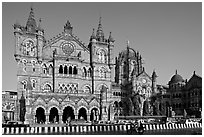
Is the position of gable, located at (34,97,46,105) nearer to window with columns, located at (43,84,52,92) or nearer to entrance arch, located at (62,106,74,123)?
entrance arch, located at (62,106,74,123)

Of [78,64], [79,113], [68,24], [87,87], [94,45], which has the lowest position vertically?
[79,113]

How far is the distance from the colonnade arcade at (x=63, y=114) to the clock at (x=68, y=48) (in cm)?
1260

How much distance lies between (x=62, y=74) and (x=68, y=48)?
18.5 feet

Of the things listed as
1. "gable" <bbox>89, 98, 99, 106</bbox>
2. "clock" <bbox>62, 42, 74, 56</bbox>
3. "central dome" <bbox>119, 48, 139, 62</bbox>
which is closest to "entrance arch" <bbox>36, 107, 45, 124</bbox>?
"gable" <bbox>89, 98, 99, 106</bbox>

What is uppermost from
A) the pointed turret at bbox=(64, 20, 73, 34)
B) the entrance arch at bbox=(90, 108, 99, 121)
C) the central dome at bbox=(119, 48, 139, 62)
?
the pointed turret at bbox=(64, 20, 73, 34)

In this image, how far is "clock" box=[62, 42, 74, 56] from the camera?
59.5 metres

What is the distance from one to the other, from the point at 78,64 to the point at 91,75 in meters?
3.70

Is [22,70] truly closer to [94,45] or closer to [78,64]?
[78,64]

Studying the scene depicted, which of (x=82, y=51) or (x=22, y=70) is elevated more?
(x=82, y=51)

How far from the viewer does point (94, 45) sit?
6194 cm

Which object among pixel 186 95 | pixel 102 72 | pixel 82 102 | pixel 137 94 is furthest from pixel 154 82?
pixel 82 102

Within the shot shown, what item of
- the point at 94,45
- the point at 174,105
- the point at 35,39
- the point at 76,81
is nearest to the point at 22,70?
the point at 35,39

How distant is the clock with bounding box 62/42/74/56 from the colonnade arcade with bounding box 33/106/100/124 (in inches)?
496

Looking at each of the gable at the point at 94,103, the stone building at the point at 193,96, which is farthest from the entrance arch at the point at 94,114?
the stone building at the point at 193,96
